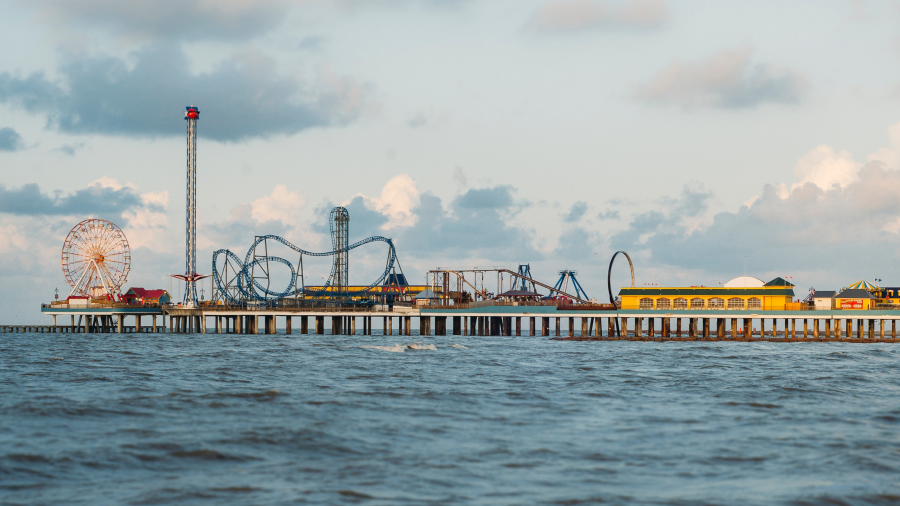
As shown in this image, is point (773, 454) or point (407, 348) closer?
point (773, 454)

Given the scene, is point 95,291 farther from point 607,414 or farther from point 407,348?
point 607,414

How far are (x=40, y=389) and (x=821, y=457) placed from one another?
32.1 metres

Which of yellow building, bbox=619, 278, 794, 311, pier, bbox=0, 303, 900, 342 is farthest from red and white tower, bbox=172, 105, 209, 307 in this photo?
yellow building, bbox=619, 278, 794, 311

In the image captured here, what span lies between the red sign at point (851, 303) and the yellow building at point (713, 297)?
20.7 ft

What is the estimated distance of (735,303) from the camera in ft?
332

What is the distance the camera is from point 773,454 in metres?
21.3

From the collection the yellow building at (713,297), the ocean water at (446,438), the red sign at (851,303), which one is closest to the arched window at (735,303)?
the yellow building at (713,297)

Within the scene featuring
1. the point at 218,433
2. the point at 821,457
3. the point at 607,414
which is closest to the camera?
the point at 821,457

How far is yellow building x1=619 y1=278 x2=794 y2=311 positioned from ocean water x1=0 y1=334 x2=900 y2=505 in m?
58.8

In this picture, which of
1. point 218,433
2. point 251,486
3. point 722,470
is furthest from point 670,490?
point 218,433

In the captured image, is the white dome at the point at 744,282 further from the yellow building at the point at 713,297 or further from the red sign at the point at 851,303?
the red sign at the point at 851,303

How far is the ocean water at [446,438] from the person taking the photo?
17.3m

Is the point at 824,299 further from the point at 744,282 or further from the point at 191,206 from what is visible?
the point at 191,206

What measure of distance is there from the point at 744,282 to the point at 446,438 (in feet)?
297
